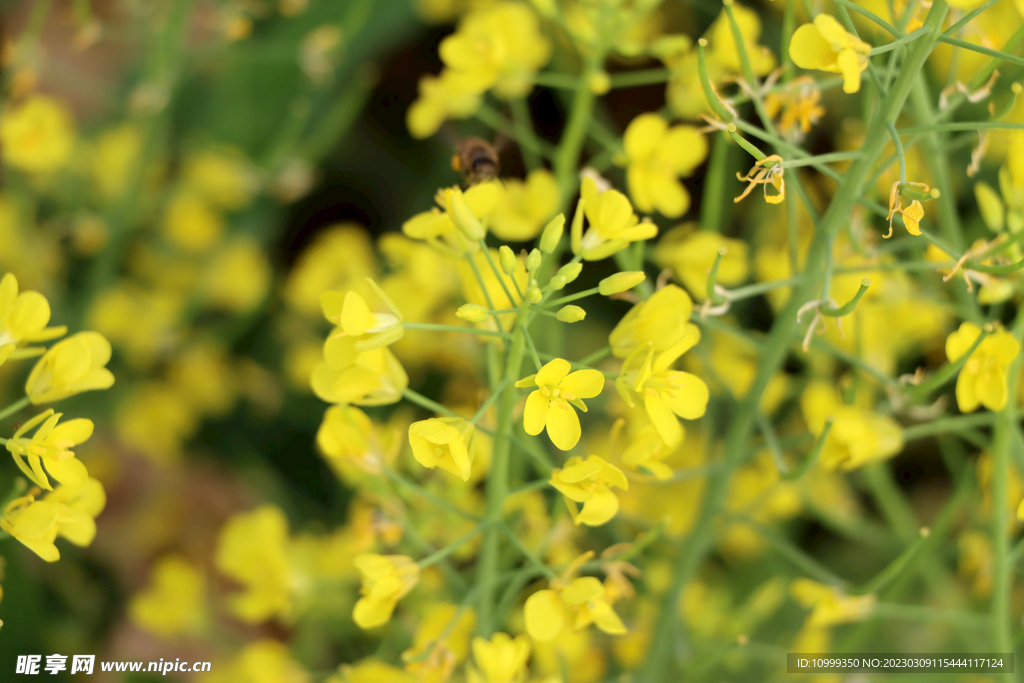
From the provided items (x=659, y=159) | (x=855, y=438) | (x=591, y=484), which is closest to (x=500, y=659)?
(x=591, y=484)

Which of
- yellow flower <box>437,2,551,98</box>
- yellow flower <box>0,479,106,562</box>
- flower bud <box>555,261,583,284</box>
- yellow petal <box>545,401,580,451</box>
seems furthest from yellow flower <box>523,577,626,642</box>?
yellow flower <box>437,2,551,98</box>

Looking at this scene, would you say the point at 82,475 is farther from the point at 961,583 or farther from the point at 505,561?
the point at 961,583

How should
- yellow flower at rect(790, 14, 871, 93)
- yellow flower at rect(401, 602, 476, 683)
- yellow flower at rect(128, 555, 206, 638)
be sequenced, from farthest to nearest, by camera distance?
1. yellow flower at rect(128, 555, 206, 638)
2. yellow flower at rect(401, 602, 476, 683)
3. yellow flower at rect(790, 14, 871, 93)

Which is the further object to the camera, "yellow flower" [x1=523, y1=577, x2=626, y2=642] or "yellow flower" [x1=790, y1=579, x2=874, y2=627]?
"yellow flower" [x1=790, y1=579, x2=874, y2=627]

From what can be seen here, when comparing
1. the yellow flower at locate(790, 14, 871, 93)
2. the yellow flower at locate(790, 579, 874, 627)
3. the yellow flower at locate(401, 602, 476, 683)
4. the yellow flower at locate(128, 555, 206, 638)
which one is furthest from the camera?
the yellow flower at locate(128, 555, 206, 638)

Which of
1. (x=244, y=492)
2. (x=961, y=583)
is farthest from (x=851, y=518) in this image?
(x=244, y=492)

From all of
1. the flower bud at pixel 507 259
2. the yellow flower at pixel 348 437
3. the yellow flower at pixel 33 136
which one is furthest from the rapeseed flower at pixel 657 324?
the yellow flower at pixel 33 136

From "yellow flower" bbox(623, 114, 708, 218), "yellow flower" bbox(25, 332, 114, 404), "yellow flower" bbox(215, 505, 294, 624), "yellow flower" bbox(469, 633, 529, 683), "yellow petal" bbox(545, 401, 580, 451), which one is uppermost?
"yellow flower" bbox(623, 114, 708, 218)

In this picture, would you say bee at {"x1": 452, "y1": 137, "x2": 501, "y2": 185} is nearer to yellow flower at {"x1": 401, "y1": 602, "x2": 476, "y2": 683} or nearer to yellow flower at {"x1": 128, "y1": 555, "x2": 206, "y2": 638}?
yellow flower at {"x1": 401, "y1": 602, "x2": 476, "y2": 683}
